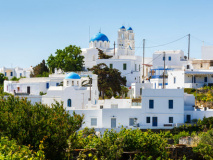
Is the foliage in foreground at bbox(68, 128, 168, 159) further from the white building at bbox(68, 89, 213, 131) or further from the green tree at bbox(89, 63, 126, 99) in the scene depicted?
the green tree at bbox(89, 63, 126, 99)

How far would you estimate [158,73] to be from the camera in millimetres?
56406

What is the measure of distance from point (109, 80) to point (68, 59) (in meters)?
9.22

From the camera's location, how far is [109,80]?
5031cm

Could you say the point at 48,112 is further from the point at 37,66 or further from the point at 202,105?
the point at 37,66

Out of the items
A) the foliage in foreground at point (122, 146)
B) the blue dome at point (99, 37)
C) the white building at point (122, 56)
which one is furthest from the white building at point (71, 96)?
the blue dome at point (99, 37)

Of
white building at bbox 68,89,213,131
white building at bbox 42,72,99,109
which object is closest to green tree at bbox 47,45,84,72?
white building at bbox 42,72,99,109

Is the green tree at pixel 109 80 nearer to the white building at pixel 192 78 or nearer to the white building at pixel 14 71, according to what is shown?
the white building at pixel 192 78

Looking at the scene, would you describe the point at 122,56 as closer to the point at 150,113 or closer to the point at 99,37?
the point at 99,37

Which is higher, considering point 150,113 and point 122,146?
point 150,113

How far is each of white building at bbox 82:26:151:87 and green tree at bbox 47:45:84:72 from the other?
215 cm

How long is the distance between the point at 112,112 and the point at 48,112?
1441 cm

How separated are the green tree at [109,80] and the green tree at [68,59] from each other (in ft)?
21.7

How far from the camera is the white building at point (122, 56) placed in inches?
2196

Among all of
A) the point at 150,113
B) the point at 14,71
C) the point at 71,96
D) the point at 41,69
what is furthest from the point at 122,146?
the point at 14,71
